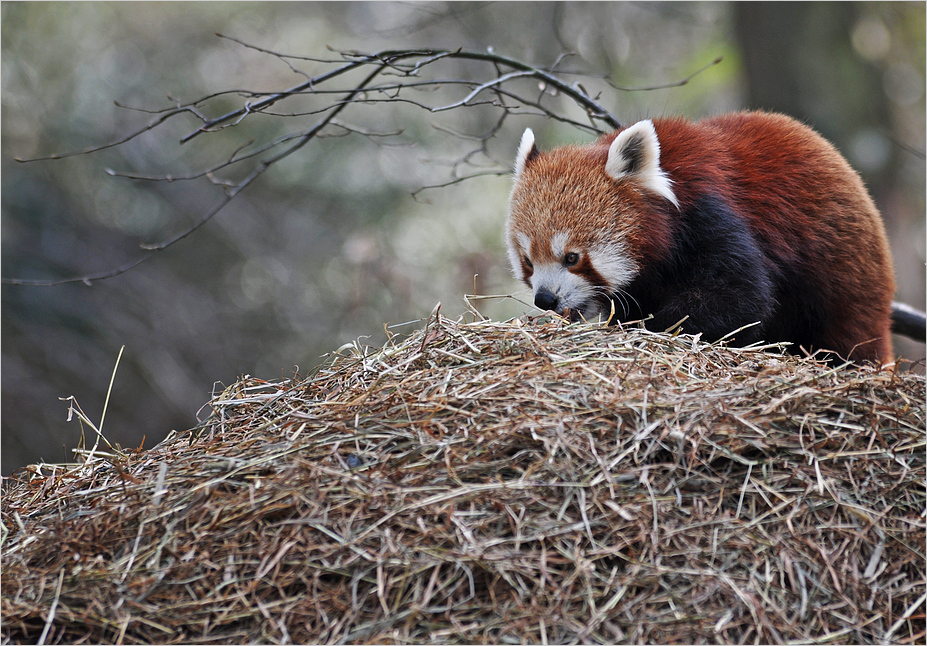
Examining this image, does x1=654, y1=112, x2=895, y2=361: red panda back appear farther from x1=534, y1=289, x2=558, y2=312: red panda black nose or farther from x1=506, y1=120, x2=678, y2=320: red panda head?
x1=534, y1=289, x2=558, y2=312: red panda black nose

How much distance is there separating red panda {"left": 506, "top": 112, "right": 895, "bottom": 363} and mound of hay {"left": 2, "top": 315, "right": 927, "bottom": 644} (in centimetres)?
96

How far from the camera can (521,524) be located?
5.85ft

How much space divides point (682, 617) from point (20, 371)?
6.53 metres

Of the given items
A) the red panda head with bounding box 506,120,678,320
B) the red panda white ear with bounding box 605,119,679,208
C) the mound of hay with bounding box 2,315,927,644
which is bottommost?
the mound of hay with bounding box 2,315,927,644

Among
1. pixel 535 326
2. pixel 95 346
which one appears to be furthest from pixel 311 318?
pixel 535 326

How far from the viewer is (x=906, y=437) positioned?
6.63 feet

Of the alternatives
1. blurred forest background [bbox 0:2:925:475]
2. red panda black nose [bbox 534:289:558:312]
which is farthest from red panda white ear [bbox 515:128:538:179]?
blurred forest background [bbox 0:2:925:475]

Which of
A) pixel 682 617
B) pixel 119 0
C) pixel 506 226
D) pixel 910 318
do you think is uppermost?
pixel 119 0

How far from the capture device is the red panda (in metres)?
3.12

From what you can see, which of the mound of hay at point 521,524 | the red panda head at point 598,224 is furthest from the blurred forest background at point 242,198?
the mound of hay at point 521,524

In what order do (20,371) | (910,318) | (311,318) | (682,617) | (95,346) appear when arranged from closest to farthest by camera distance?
(682,617)
(910,318)
(20,371)
(95,346)
(311,318)

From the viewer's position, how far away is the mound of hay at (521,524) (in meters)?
1.68

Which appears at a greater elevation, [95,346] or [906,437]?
[906,437]

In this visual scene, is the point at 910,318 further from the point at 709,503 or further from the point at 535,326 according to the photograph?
the point at 709,503
